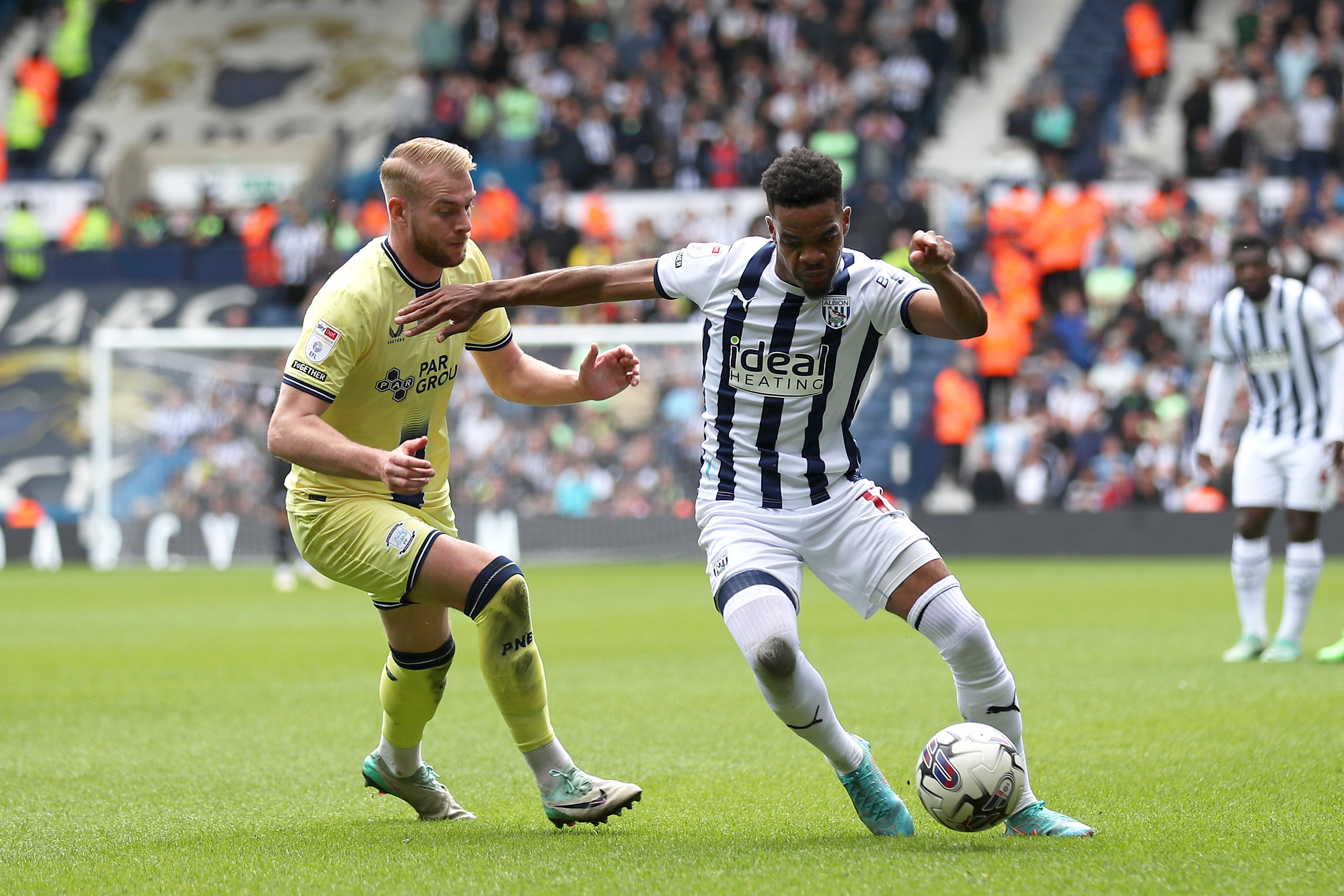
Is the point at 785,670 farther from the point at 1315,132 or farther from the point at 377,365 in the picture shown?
the point at 1315,132

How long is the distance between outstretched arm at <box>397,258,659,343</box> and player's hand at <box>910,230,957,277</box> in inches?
34.0

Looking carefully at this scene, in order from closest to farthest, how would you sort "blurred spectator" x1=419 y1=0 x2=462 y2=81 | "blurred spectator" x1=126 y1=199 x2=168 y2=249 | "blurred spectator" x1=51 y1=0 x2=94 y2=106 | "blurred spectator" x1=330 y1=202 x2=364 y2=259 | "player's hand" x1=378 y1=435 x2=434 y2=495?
1. "player's hand" x1=378 y1=435 x2=434 y2=495
2. "blurred spectator" x1=330 y1=202 x2=364 y2=259
3. "blurred spectator" x1=126 y1=199 x2=168 y2=249
4. "blurred spectator" x1=419 y1=0 x2=462 y2=81
5. "blurred spectator" x1=51 y1=0 x2=94 y2=106

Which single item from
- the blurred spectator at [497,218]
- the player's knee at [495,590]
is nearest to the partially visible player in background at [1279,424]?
the player's knee at [495,590]

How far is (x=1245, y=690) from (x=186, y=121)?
2853cm

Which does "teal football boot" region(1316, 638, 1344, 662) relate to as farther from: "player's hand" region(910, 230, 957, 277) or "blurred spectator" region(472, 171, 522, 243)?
"blurred spectator" region(472, 171, 522, 243)

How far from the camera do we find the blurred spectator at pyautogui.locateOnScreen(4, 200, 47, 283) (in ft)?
83.3

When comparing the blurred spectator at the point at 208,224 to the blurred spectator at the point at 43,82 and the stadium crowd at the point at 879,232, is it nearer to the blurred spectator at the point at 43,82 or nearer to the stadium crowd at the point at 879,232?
the stadium crowd at the point at 879,232

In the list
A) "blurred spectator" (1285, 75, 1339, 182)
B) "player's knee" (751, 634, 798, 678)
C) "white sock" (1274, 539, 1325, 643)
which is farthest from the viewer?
"blurred spectator" (1285, 75, 1339, 182)

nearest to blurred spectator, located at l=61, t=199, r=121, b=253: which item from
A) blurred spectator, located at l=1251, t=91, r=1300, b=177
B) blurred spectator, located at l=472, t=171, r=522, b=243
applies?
blurred spectator, located at l=472, t=171, r=522, b=243

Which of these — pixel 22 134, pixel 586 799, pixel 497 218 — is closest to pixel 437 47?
pixel 497 218

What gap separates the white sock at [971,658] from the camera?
16.1 feet

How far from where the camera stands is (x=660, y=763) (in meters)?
6.60

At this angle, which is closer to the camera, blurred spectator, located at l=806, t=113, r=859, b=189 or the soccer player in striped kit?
the soccer player in striped kit

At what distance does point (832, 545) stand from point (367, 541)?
1.48 metres
